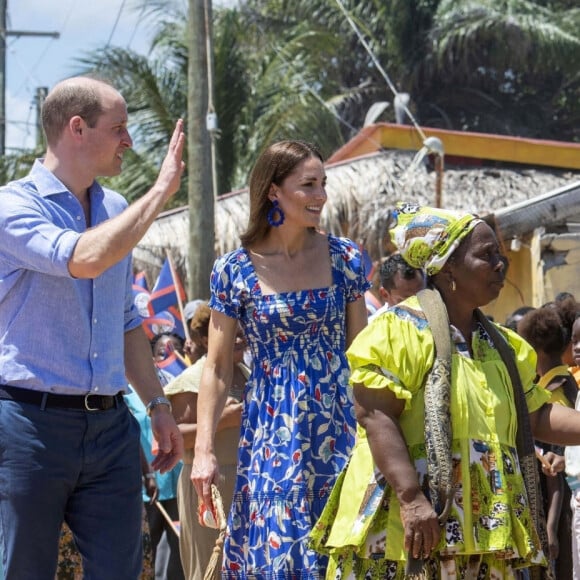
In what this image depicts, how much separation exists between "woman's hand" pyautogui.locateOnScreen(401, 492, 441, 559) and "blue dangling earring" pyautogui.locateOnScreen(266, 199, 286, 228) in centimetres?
164

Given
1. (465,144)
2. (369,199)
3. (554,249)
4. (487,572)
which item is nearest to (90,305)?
(487,572)

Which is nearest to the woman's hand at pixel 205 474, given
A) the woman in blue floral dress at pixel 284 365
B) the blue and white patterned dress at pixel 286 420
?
the woman in blue floral dress at pixel 284 365

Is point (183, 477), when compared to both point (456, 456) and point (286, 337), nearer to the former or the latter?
point (286, 337)

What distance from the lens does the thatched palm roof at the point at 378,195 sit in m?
14.5

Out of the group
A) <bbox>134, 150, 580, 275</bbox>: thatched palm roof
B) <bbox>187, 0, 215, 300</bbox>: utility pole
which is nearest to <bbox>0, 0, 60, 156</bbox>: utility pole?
<bbox>134, 150, 580, 275</bbox>: thatched palm roof

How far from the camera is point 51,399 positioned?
4.11 m

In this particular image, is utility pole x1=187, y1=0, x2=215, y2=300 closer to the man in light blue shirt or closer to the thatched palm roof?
the thatched palm roof

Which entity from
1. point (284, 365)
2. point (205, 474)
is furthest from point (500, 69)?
point (205, 474)

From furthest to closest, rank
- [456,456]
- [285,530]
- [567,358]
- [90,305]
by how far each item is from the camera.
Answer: [567,358] → [285,530] → [90,305] → [456,456]

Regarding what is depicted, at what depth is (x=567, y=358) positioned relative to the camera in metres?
7.25

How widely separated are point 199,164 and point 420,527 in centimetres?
930

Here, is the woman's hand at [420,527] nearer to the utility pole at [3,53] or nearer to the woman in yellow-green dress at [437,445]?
the woman in yellow-green dress at [437,445]

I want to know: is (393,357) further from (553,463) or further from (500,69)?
(500,69)

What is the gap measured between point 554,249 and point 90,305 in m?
8.06
